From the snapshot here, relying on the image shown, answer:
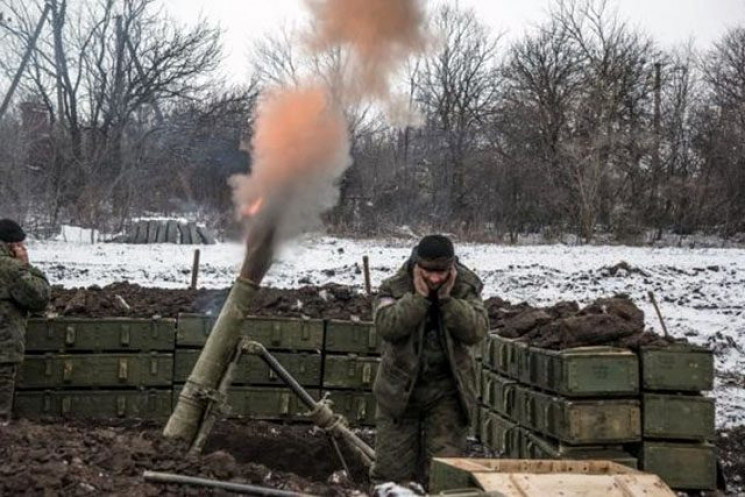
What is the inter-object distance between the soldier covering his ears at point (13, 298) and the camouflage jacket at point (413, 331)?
12.0 ft

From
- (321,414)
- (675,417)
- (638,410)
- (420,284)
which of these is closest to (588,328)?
(638,410)

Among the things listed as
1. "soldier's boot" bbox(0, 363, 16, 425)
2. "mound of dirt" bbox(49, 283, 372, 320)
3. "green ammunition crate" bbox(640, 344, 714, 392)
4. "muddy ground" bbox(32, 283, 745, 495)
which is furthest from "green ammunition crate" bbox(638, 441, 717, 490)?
"soldier's boot" bbox(0, 363, 16, 425)

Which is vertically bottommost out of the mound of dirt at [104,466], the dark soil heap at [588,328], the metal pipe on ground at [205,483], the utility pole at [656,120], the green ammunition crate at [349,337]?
the mound of dirt at [104,466]

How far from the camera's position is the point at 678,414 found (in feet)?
23.7

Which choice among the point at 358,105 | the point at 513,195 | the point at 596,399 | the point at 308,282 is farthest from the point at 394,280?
the point at 513,195

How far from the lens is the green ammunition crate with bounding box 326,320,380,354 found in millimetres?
9625

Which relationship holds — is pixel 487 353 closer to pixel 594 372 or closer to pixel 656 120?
pixel 594 372

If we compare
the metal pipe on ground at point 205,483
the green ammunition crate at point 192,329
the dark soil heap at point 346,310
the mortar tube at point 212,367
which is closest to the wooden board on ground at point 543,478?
the metal pipe on ground at point 205,483

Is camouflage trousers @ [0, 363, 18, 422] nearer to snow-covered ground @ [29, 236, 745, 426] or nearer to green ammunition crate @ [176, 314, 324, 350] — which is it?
green ammunition crate @ [176, 314, 324, 350]

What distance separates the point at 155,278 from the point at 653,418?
11.1 meters

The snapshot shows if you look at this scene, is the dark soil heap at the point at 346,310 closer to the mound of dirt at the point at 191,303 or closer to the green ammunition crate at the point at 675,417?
the mound of dirt at the point at 191,303

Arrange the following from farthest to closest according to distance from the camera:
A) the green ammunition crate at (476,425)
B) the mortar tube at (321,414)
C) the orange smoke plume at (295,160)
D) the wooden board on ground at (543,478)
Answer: the green ammunition crate at (476,425) → the mortar tube at (321,414) → the orange smoke plume at (295,160) → the wooden board on ground at (543,478)

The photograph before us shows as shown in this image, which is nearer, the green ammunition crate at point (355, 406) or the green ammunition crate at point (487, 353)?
the green ammunition crate at point (487, 353)

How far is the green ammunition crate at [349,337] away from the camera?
9625mm
